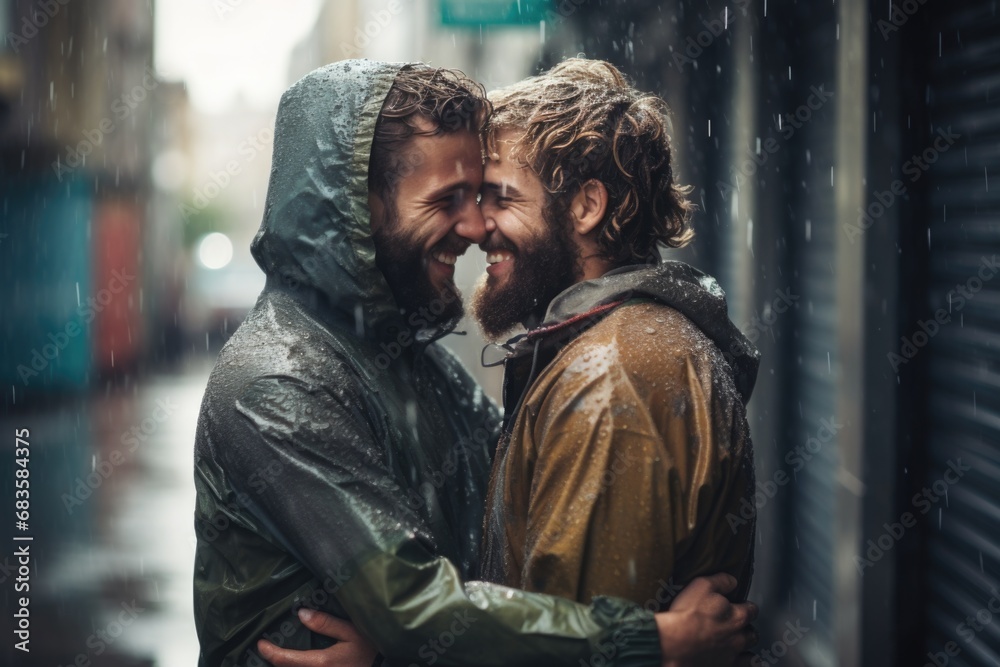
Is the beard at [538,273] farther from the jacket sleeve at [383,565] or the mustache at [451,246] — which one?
the jacket sleeve at [383,565]

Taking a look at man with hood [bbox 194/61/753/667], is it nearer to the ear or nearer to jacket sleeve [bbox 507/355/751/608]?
jacket sleeve [bbox 507/355/751/608]

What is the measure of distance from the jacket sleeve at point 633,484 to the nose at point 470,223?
0.68 meters

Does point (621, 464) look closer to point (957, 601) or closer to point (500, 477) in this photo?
point (500, 477)

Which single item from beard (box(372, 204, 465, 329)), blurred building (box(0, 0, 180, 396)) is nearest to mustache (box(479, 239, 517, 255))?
beard (box(372, 204, 465, 329))

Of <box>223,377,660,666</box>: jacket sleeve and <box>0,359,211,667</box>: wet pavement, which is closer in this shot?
<box>223,377,660,666</box>: jacket sleeve

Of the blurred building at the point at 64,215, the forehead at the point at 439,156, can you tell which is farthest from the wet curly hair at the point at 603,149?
the blurred building at the point at 64,215

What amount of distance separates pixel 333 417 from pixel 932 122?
280 centimetres

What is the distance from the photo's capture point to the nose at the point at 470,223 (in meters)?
2.91

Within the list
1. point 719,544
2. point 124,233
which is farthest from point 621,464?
point 124,233

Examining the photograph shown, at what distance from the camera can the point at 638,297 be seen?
258cm

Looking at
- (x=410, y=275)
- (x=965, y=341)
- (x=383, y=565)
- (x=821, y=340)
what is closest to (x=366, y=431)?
(x=383, y=565)

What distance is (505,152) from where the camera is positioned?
2.90 metres

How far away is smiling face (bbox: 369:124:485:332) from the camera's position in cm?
284

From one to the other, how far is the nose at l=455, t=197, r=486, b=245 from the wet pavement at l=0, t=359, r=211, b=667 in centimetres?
377
